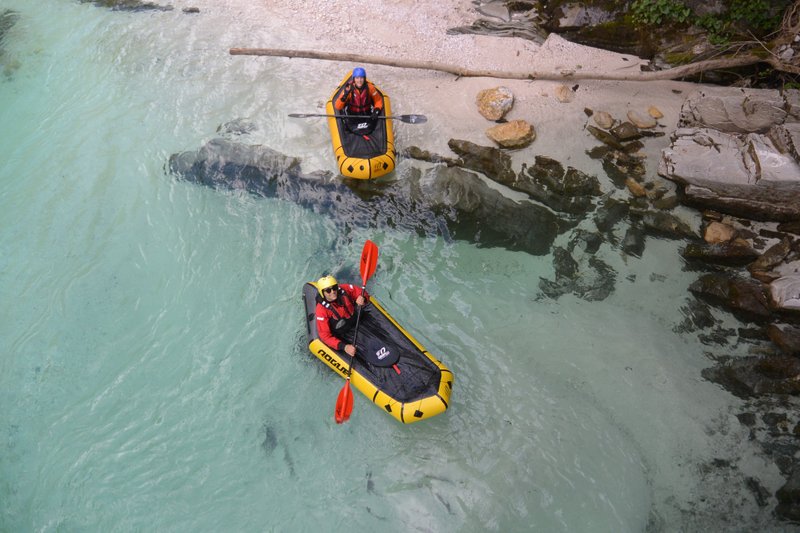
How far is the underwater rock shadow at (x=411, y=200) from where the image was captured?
23.4ft

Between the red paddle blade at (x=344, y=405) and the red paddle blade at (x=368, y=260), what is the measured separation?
142 cm

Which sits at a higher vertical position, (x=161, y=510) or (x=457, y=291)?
(x=457, y=291)

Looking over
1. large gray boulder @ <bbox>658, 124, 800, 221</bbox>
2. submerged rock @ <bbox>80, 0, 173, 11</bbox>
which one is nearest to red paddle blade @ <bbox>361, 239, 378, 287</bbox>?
large gray boulder @ <bbox>658, 124, 800, 221</bbox>

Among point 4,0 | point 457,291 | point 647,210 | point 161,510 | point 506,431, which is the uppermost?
point 4,0

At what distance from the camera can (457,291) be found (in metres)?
6.70

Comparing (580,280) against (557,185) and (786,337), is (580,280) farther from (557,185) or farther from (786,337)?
(786,337)

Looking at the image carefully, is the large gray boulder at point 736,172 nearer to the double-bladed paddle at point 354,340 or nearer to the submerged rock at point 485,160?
the submerged rock at point 485,160

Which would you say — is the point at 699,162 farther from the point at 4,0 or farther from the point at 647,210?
the point at 4,0

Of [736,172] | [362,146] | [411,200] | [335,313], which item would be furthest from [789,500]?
[362,146]

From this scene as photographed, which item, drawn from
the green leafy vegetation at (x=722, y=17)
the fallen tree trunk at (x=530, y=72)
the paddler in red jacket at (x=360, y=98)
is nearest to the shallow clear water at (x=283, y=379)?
the paddler in red jacket at (x=360, y=98)

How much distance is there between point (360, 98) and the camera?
749cm

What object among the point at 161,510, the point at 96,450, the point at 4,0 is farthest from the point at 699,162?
the point at 4,0

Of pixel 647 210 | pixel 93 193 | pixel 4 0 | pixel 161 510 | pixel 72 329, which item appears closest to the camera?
pixel 161 510

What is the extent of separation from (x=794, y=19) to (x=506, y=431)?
7.03m
